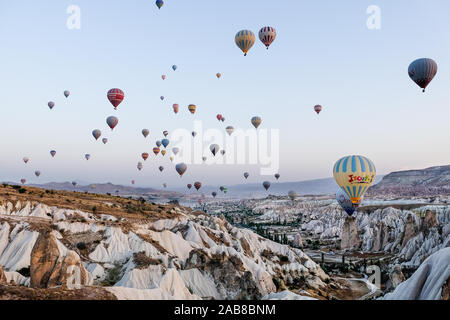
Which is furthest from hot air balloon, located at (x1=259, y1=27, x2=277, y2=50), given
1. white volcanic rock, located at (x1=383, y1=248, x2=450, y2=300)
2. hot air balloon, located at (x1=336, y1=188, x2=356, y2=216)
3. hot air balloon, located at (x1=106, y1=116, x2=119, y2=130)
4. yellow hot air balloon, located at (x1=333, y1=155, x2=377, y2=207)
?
white volcanic rock, located at (x1=383, y1=248, x2=450, y2=300)

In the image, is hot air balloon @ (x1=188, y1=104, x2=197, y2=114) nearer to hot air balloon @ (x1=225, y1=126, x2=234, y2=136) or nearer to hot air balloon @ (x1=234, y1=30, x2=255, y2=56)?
hot air balloon @ (x1=225, y1=126, x2=234, y2=136)

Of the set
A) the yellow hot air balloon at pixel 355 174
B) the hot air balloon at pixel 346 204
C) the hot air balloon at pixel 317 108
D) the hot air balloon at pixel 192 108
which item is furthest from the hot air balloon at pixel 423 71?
the hot air balloon at pixel 192 108

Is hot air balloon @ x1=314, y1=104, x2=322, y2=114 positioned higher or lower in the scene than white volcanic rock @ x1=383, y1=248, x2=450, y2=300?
higher

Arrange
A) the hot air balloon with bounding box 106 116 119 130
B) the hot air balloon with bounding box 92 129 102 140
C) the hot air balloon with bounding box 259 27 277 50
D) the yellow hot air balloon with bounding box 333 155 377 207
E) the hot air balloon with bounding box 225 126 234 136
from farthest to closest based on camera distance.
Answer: the hot air balloon with bounding box 225 126 234 136, the hot air balloon with bounding box 92 129 102 140, the hot air balloon with bounding box 106 116 119 130, the hot air balloon with bounding box 259 27 277 50, the yellow hot air balloon with bounding box 333 155 377 207

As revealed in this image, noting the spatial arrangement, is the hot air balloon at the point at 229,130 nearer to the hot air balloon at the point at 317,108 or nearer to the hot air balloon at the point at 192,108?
the hot air balloon at the point at 192,108
